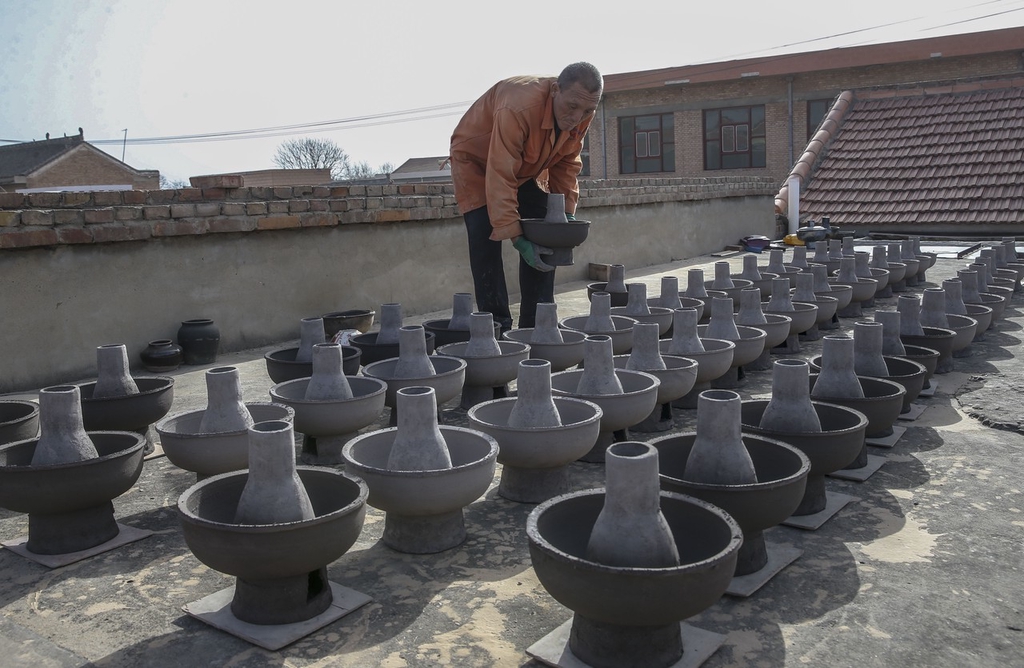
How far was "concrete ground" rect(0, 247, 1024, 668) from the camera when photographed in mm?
2164

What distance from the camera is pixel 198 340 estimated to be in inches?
225

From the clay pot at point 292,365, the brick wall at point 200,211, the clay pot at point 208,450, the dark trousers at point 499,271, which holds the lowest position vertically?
the clay pot at point 208,450

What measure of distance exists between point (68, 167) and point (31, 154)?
293 cm

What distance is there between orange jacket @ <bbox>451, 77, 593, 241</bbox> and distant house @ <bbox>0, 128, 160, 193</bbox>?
32.3 meters

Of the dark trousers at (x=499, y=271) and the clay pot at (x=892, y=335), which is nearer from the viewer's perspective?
the clay pot at (x=892, y=335)

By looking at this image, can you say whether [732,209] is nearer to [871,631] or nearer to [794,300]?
[794,300]

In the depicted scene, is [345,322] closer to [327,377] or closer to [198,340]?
[198,340]

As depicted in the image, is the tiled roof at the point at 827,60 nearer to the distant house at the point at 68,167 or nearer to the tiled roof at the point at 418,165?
the tiled roof at the point at 418,165

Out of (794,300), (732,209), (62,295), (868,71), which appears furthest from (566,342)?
(868,71)

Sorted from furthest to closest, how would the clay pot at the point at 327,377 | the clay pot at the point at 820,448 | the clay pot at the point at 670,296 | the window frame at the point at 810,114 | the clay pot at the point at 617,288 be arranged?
the window frame at the point at 810,114, the clay pot at the point at 617,288, the clay pot at the point at 670,296, the clay pot at the point at 327,377, the clay pot at the point at 820,448

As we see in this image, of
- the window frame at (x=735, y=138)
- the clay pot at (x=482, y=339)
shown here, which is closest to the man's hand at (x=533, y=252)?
the clay pot at (x=482, y=339)

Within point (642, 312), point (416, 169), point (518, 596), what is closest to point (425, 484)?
point (518, 596)

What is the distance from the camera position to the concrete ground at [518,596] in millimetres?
2164

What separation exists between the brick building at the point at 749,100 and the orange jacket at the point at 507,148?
14750 mm
